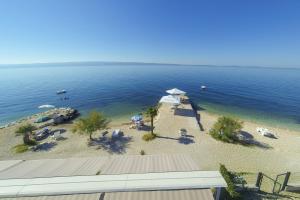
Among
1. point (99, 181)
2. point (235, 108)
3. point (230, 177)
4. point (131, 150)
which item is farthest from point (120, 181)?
point (235, 108)

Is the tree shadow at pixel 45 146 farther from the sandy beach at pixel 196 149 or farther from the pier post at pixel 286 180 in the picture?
the pier post at pixel 286 180

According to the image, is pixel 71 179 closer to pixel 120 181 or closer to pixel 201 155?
pixel 120 181

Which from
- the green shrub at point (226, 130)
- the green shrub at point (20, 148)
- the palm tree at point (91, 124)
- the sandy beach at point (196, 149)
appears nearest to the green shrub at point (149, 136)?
the sandy beach at point (196, 149)

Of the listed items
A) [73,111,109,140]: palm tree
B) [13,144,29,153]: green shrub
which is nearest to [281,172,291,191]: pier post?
[73,111,109,140]: palm tree

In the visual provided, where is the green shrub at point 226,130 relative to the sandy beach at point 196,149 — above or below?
above

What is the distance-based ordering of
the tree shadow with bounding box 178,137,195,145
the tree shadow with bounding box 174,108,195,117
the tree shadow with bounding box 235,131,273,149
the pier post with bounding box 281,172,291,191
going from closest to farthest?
the pier post with bounding box 281,172,291,191, the tree shadow with bounding box 178,137,195,145, the tree shadow with bounding box 235,131,273,149, the tree shadow with bounding box 174,108,195,117

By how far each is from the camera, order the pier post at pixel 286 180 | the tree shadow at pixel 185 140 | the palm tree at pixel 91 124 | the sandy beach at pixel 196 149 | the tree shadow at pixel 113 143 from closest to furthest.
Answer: the pier post at pixel 286 180 → the sandy beach at pixel 196 149 → the tree shadow at pixel 113 143 → the tree shadow at pixel 185 140 → the palm tree at pixel 91 124

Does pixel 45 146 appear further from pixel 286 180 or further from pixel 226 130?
pixel 286 180

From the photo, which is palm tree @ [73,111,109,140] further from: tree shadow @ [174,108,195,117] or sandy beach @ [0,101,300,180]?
tree shadow @ [174,108,195,117]
